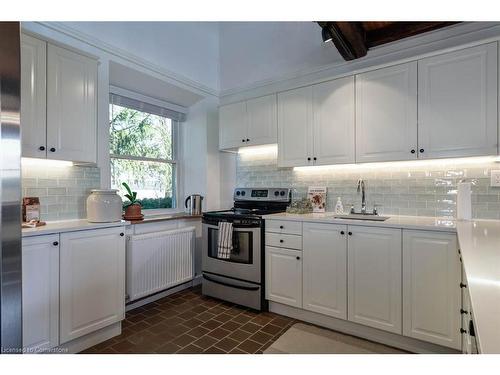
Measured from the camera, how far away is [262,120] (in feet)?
10.3

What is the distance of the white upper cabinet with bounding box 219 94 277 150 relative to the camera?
10.2 ft

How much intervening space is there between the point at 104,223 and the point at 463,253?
88.8 inches

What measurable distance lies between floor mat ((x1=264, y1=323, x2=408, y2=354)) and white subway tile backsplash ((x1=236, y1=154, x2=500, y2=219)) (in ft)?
3.85

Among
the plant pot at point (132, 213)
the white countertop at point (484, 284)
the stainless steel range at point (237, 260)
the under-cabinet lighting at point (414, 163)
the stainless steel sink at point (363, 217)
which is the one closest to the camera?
the white countertop at point (484, 284)

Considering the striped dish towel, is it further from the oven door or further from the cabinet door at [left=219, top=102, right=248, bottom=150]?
the cabinet door at [left=219, top=102, right=248, bottom=150]

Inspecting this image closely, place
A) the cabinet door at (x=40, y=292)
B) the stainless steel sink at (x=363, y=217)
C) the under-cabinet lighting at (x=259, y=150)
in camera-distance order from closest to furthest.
→ 1. the cabinet door at (x=40, y=292)
2. the stainless steel sink at (x=363, y=217)
3. the under-cabinet lighting at (x=259, y=150)

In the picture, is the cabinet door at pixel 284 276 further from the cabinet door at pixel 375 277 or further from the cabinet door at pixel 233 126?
the cabinet door at pixel 233 126

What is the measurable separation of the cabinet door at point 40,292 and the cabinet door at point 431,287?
245 cm

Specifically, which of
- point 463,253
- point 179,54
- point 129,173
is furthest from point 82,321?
point 179,54

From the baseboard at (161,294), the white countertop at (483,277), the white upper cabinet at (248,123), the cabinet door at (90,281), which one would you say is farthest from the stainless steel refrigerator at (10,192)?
the white upper cabinet at (248,123)

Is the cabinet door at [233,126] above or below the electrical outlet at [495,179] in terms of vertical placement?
above

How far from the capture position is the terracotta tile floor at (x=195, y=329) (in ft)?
6.88

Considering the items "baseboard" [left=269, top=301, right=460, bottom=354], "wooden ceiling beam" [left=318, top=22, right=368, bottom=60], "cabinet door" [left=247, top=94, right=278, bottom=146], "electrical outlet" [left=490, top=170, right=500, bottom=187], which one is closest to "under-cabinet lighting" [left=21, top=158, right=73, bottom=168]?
"cabinet door" [left=247, top=94, right=278, bottom=146]

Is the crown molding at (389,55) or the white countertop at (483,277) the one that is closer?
the white countertop at (483,277)
